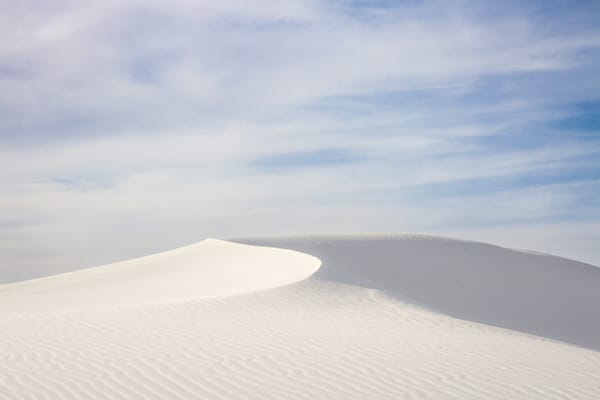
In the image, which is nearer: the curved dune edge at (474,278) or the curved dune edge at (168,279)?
the curved dune edge at (168,279)

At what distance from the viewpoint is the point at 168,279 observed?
82.5 feet

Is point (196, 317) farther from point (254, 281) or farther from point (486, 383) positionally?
point (254, 281)

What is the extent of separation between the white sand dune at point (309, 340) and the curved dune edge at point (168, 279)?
19 centimetres

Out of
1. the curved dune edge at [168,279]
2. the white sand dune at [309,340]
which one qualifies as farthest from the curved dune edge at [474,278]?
the curved dune edge at [168,279]

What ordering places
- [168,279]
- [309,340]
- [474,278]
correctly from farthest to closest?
1. [168,279]
2. [474,278]
3. [309,340]

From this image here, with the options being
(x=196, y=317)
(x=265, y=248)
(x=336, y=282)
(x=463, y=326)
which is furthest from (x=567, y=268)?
(x=196, y=317)

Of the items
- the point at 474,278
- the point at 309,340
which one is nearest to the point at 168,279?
the point at 474,278

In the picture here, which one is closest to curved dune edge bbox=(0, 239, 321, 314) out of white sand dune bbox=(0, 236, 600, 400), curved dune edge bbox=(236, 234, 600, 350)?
white sand dune bbox=(0, 236, 600, 400)

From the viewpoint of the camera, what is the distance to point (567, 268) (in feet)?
91.1

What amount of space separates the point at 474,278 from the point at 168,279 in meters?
10.9

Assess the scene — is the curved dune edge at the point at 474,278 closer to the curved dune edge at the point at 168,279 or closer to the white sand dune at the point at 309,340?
the white sand dune at the point at 309,340

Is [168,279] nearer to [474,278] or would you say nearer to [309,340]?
[474,278]

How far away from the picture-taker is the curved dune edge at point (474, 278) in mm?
20547

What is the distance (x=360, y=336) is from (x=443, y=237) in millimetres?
20335
